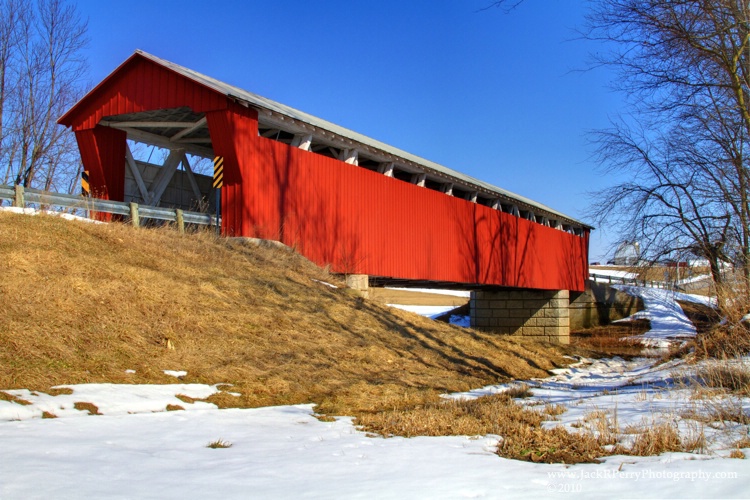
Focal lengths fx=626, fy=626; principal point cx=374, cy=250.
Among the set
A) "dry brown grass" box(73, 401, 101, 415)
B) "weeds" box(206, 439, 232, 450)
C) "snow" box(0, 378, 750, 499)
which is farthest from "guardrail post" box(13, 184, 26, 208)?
"weeds" box(206, 439, 232, 450)

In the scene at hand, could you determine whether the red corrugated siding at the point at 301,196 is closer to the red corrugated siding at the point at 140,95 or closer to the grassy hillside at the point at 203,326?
the red corrugated siding at the point at 140,95

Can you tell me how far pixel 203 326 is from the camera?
9133mm

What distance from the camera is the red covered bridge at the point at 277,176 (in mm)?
13383

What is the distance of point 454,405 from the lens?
725 cm

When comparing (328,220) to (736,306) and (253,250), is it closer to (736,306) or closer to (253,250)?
(253,250)

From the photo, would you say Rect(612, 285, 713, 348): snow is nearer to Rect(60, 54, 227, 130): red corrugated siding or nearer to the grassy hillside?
the grassy hillside

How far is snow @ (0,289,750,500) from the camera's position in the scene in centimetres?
356

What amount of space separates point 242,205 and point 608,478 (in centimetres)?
1056

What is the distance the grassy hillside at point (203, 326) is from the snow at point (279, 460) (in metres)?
0.82

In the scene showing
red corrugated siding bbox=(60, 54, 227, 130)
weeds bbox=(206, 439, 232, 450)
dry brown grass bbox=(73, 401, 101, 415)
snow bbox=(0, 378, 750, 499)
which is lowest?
weeds bbox=(206, 439, 232, 450)

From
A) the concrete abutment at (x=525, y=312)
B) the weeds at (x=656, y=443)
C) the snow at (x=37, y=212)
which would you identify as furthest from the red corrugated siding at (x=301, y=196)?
the weeds at (x=656, y=443)

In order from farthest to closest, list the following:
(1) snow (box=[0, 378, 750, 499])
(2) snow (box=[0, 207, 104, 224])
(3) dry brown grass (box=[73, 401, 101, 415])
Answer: (2) snow (box=[0, 207, 104, 224])
(3) dry brown grass (box=[73, 401, 101, 415])
(1) snow (box=[0, 378, 750, 499])

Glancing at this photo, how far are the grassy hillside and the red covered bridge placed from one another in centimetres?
134

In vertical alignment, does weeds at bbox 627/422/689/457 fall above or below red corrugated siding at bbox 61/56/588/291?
below
